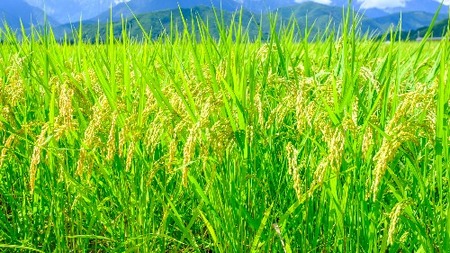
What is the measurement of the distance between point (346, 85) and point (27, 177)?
52.9 inches

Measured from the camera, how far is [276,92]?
221 cm

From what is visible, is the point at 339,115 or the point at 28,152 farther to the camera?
the point at 28,152

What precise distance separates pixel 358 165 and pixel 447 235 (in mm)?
301

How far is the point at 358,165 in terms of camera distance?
4.75 ft

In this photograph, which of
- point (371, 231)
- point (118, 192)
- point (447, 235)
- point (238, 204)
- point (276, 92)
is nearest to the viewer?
point (447, 235)

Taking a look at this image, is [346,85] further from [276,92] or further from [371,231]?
[276,92]

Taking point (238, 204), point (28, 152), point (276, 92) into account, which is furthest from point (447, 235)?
point (28, 152)

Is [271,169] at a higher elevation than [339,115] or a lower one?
lower

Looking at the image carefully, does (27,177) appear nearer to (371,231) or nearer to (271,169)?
(271,169)

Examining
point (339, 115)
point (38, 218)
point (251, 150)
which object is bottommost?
point (38, 218)

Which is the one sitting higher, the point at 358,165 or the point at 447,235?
the point at 358,165

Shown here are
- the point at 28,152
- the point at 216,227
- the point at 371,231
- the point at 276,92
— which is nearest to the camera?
the point at 371,231

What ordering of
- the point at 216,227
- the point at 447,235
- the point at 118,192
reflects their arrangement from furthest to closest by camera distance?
the point at 118,192, the point at 216,227, the point at 447,235

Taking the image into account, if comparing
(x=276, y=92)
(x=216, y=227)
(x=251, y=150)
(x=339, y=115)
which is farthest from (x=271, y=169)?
(x=276, y=92)
